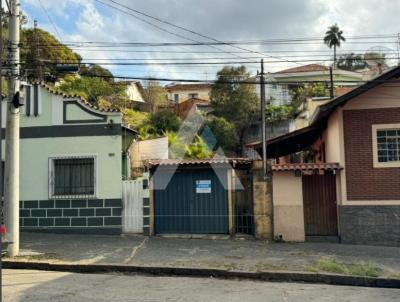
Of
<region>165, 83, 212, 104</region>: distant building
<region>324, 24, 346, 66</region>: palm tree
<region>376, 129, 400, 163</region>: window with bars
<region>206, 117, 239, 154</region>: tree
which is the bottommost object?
<region>376, 129, 400, 163</region>: window with bars

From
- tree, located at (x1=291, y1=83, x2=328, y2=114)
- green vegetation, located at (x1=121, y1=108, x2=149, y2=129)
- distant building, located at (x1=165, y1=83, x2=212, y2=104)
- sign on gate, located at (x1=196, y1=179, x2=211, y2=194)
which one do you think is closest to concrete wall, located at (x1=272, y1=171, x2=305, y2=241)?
sign on gate, located at (x1=196, y1=179, x2=211, y2=194)

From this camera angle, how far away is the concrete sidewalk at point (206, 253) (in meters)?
10.2

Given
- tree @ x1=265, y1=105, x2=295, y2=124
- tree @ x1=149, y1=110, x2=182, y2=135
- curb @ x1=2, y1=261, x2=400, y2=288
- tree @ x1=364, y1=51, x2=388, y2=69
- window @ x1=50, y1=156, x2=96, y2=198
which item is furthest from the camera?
tree @ x1=265, y1=105, x2=295, y2=124

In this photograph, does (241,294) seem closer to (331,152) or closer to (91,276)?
(91,276)

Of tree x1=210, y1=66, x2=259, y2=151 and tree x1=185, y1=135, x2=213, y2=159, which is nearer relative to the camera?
tree x1=185, y1=135, x2=213, y2=159

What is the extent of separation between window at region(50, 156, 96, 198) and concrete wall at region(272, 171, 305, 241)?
5695 millimetres

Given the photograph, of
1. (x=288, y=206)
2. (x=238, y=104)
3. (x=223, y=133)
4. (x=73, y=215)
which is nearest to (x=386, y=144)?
(x=288, y=206)

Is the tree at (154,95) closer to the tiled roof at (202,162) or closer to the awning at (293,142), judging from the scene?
the awning at (293,142)

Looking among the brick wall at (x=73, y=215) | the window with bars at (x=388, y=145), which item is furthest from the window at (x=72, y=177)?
the window with bars at (x=388, y=145)

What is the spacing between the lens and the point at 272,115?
36.1 meters

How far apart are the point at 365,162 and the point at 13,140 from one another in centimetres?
982

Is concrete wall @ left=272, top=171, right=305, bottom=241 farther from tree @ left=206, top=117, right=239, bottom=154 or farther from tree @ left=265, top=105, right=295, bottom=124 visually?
tree @ left=265, top=105, right=295, bottom=124

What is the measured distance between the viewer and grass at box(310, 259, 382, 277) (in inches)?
372

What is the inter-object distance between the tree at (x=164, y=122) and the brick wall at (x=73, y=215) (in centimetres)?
1794
